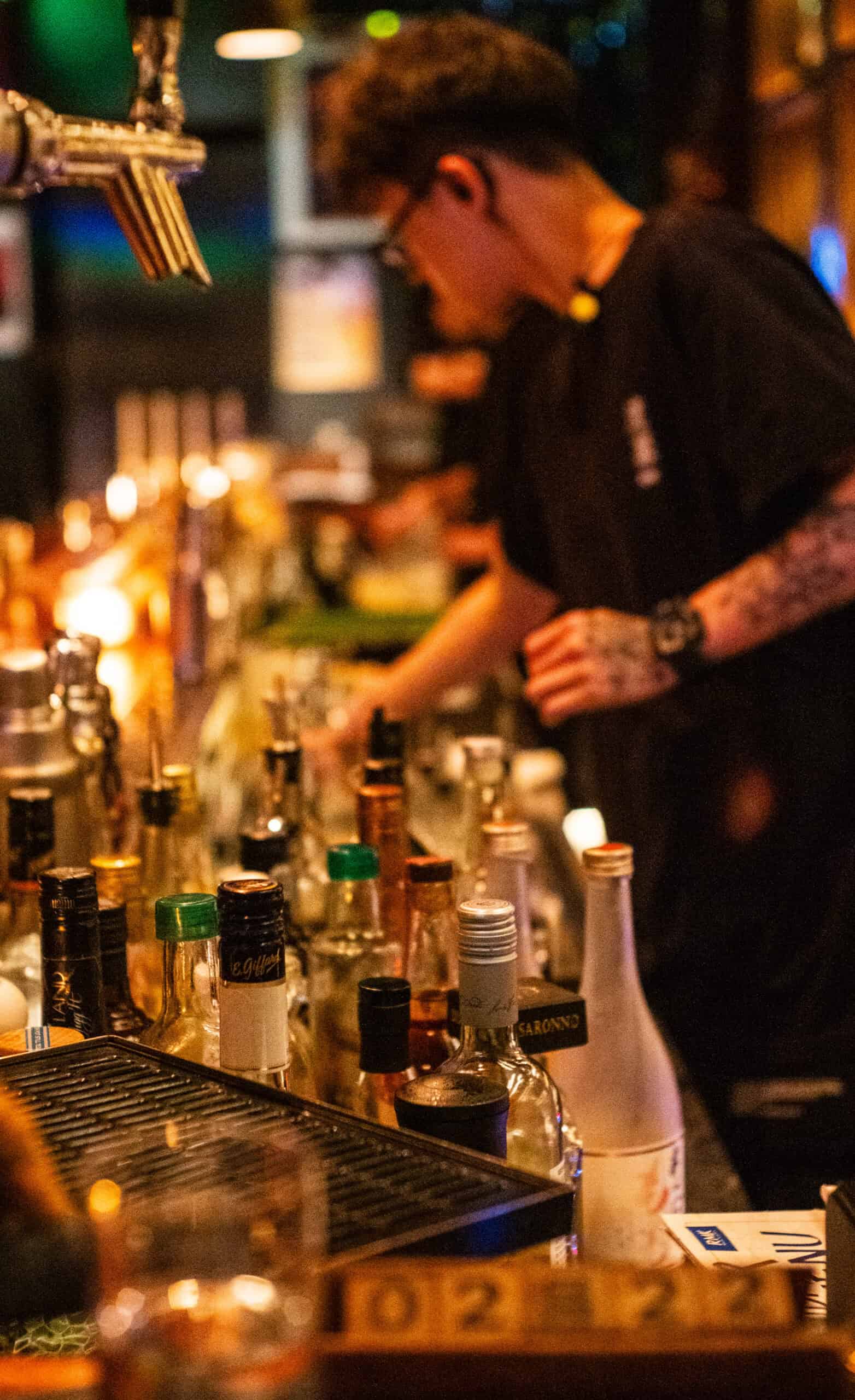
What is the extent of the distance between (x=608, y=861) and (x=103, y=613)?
5.12 feet

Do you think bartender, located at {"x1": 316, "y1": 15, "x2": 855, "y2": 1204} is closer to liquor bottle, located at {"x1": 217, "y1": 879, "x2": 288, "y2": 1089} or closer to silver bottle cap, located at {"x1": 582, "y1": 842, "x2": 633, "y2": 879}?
silver bottle cap, located at {"x1": 582, "y1": 842, "x2": 633, "y2": 879}

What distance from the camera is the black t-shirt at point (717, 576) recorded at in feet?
5.88

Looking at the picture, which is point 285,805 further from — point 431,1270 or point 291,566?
point 291,566

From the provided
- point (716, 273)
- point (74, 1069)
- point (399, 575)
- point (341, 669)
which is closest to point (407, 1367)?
point (74, 1069)

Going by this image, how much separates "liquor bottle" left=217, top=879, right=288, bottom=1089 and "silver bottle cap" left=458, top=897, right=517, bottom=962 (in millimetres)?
107

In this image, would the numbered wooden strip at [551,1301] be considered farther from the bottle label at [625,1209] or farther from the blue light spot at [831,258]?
the blue light spot at [831,258]

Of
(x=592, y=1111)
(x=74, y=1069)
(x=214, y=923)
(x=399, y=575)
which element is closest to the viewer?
(x=74, y=1069)

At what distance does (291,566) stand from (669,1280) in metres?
4.64

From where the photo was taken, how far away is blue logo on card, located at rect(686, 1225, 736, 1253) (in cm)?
94

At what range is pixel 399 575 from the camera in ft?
17.9

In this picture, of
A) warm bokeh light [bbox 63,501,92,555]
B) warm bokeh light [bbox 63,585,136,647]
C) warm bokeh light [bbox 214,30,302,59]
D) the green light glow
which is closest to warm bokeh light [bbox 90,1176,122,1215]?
warm bokeh light [bbox 63,585,136,647]

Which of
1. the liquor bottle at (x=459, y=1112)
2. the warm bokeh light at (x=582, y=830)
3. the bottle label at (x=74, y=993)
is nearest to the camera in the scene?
the liquor bottle at (x=459, y=1112)

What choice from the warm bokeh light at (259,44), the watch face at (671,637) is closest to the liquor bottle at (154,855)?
the watch face at (671,637)

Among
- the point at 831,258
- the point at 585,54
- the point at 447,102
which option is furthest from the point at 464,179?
the point at 585,54
